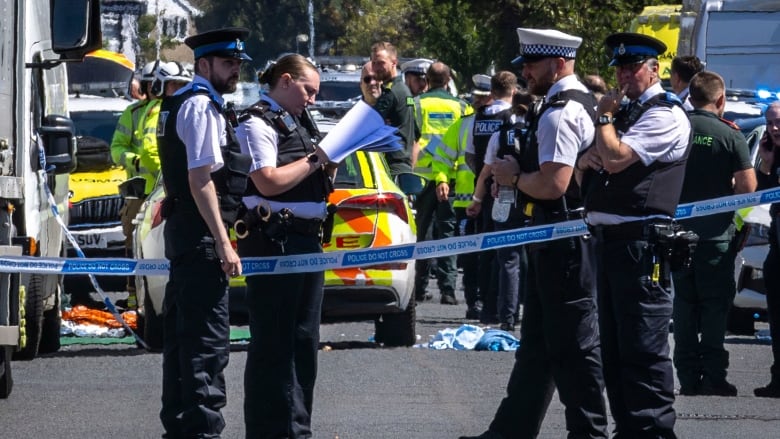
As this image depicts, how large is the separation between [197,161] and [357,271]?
408 centimetres

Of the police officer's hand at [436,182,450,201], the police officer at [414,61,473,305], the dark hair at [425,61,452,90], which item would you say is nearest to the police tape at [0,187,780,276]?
the police officer's hand at [436,182,450,201]

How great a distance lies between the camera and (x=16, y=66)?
928 centimetres

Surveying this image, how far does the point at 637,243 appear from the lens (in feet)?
23.9

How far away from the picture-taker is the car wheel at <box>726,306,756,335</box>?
1323cm

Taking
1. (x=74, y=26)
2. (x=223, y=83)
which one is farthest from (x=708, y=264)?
(x=74, y=26)

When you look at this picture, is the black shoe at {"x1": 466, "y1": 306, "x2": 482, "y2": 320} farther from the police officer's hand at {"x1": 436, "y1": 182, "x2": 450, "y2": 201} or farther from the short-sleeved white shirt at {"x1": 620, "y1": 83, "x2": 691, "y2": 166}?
the short-sleeved white shirt at {"x1": 620, "y1": 83, "x2": 691, "y2": 166}

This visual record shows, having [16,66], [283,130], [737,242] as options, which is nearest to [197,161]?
[283,130]

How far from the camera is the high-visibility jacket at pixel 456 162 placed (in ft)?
47.8

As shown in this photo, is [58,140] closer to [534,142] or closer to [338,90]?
[534,142]

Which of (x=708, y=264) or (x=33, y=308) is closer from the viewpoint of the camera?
(x=708, y=264)

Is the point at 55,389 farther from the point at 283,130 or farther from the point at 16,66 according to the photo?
the point at 283,130

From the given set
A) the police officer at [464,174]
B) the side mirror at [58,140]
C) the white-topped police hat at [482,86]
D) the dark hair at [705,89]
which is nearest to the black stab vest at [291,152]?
the side mirror at [58,140]

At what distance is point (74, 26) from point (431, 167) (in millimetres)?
6266

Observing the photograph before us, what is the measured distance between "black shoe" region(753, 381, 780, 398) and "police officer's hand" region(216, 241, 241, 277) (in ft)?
13.4
